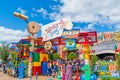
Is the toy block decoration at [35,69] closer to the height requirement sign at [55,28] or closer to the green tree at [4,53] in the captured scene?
the height requirement sign at [55,28]

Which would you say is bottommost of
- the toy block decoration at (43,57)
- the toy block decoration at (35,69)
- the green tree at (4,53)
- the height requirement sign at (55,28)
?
the toy block decoration at (35,69)

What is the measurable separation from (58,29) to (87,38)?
6659 mm

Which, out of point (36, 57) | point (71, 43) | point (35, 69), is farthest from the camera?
point (36, 57)

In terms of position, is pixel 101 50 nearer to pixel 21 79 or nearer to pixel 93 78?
pixel 21 79

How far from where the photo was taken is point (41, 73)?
22203 mm

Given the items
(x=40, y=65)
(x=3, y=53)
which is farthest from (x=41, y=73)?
(x=3, y=53)

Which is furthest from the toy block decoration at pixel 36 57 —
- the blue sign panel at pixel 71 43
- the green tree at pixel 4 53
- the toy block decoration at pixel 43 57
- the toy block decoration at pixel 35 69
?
the green tree at pixel 4 53

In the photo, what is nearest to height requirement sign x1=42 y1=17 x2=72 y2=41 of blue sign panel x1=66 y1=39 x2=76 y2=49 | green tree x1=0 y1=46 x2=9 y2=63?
blue sign panel x1=66 y1=39 x2=76 y2=49

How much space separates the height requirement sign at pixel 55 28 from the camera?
19281mm

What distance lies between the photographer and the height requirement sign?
759 inches

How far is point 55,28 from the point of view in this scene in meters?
21.5

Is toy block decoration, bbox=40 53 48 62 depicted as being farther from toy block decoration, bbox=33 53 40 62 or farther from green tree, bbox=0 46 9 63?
green tree, bbox=0 46 9 63

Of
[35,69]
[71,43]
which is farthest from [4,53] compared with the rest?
[71,43]

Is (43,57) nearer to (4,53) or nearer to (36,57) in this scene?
(36,57)
